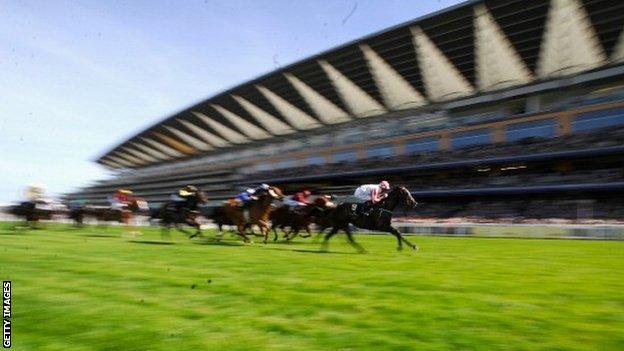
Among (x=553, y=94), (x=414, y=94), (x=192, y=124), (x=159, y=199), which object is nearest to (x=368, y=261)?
(x=553, y=94)

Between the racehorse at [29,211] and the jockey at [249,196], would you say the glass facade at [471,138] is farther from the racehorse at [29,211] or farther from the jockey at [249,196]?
the racehorse at [29,211]

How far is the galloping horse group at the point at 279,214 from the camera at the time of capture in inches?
516

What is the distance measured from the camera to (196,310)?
4867mm

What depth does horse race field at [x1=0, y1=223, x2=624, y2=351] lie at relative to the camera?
12.6ft

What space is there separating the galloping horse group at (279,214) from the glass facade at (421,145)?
97.4ft

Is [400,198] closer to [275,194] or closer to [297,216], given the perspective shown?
[275,194]

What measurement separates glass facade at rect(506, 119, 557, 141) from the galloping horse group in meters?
27.0

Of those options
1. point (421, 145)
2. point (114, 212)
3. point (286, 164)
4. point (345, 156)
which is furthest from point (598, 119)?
point (286, 164)

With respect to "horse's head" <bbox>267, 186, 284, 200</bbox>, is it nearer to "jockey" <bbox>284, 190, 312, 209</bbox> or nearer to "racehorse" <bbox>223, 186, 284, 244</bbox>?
"racehorse" <bbox>223, 186, 284, 244</bbox>

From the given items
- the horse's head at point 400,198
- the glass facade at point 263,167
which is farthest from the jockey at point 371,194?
the glass facade at point 263,167

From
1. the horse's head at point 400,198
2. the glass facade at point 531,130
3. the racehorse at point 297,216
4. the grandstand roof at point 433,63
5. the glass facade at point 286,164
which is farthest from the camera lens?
the glass facade at point 286,164

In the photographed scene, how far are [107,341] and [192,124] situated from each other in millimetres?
78700

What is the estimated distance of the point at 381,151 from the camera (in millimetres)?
49812

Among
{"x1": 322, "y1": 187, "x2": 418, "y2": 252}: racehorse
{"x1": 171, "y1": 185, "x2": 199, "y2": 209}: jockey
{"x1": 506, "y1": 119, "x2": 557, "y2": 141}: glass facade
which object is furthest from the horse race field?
{"x1": 506, "y1": 119, "x2": 557, "y2": 141}: glass facade
